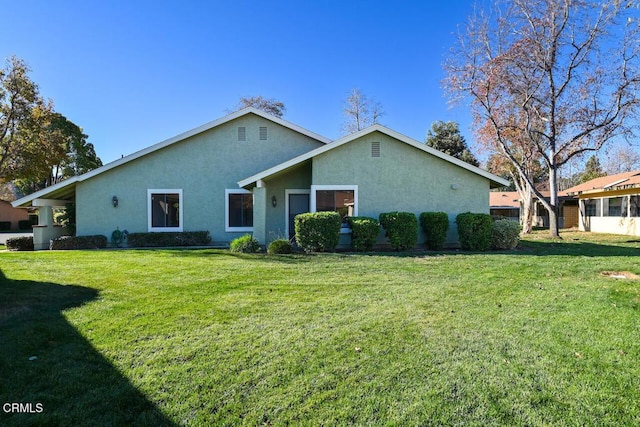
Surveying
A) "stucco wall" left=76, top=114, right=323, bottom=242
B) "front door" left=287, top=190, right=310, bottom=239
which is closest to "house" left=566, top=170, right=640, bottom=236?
"front door" left=287, top=190, right=310, bottom=239

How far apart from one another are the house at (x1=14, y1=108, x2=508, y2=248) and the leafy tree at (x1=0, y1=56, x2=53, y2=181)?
7.63 meters

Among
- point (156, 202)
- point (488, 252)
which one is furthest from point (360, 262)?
point (156, 202)

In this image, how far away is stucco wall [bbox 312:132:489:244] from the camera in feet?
40.1

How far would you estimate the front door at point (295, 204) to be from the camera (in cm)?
1431

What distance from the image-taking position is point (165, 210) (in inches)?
565

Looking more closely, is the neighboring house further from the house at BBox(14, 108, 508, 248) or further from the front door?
the front door

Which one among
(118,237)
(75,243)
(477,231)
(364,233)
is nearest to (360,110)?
(477,231)

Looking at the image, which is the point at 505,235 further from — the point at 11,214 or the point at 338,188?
the point at 11,214

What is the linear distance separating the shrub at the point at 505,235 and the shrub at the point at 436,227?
5.46 feet

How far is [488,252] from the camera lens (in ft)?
36.3

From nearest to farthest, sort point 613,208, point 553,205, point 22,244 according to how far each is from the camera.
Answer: point 22,244 → point 553,205 → point 613,208

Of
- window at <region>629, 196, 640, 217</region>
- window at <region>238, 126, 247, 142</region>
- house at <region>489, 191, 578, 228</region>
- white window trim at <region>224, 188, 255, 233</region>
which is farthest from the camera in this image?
house at <region>489, 191, 578, 228</region>

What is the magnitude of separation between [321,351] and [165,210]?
12735 mm

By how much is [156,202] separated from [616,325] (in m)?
14.8
